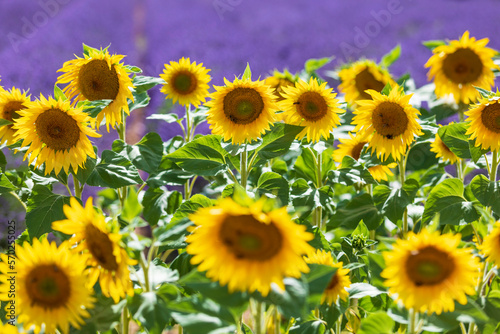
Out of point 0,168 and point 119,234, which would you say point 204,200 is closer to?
point 119,234

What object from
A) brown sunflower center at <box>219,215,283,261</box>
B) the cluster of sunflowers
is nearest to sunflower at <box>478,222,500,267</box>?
the cluster of sunflowers

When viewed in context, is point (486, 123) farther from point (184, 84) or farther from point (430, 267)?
point (184, 84)

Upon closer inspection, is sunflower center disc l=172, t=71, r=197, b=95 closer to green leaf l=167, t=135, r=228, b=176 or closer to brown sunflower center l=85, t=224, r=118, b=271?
green leaf l=167, t=135, r=228, b=176

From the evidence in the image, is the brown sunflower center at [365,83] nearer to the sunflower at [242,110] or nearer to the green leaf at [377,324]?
the sunflower at [242,110]

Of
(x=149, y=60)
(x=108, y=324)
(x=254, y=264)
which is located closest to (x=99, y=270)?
(x=108, y=324)

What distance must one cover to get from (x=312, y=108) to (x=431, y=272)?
0.49 metres

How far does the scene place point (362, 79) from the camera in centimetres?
153

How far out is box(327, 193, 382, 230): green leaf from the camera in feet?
3.89

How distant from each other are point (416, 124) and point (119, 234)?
0.65 m

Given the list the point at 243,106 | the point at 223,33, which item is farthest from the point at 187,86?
the point at 223,33

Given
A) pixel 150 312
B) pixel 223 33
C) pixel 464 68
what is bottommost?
pixel 150 312

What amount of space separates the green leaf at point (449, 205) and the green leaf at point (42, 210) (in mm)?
729

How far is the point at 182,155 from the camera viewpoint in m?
1.07

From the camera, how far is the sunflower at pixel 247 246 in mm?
683
